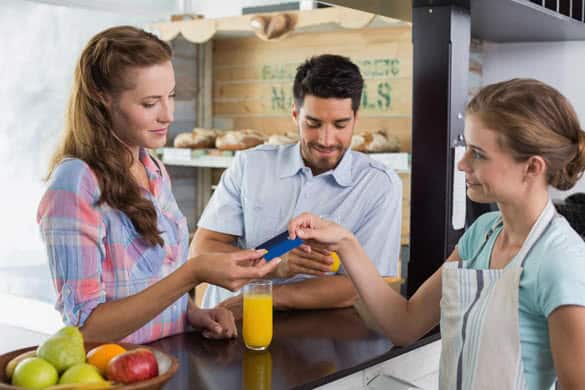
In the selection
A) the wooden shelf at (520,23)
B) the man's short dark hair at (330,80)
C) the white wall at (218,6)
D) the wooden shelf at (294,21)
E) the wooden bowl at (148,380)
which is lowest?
the wooden bowl at (148,380)

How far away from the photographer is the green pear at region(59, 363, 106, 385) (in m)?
1.37

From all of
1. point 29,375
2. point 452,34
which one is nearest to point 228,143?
point 452,34

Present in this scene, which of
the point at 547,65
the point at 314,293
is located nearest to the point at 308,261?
the point at 314,293

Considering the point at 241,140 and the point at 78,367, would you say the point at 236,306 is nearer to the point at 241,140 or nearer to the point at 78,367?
the point at 78,367

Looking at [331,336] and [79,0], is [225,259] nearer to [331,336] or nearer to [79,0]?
[331,336]

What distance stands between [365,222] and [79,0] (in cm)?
244

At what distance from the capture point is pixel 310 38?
15.6 feet

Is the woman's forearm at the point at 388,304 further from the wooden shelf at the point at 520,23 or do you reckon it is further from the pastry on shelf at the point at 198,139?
the pastry on shelf at the point at 198,139

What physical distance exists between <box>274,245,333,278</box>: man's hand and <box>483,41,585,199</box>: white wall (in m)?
1.64

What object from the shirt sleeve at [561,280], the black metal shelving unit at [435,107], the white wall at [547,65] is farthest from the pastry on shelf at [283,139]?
the shirt sleeve at [561,280]

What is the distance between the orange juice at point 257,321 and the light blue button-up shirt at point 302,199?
71 cm

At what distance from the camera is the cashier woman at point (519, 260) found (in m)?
1.74

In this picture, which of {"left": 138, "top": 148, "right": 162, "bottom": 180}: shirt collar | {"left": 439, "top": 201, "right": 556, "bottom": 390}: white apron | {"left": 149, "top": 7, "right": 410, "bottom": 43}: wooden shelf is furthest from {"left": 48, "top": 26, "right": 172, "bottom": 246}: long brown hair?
{"left": 149, "top": 7, "right": 410, "bottom": 43}: wooden shelf

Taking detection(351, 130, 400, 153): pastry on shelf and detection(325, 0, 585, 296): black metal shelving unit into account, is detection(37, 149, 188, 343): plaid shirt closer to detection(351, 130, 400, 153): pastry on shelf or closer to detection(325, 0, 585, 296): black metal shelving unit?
detection(325, 0, 585, 296): black metal shelving unit
